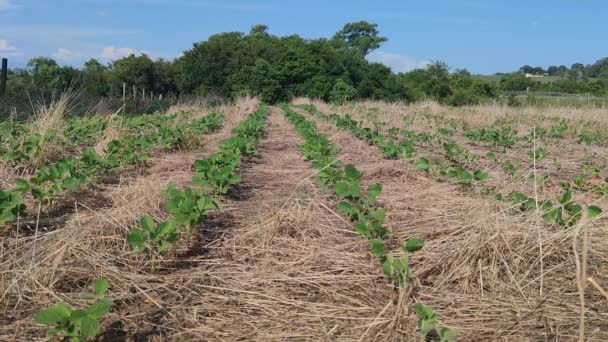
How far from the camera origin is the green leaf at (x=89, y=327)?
5.87ft

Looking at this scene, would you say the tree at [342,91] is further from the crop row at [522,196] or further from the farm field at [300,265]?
the farm field at [300,265]

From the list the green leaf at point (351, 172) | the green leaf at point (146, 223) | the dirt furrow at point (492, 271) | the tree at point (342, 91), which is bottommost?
the dirt furrow at point (492, 271)

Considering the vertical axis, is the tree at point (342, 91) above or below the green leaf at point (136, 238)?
above

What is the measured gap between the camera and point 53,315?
71.0 inches

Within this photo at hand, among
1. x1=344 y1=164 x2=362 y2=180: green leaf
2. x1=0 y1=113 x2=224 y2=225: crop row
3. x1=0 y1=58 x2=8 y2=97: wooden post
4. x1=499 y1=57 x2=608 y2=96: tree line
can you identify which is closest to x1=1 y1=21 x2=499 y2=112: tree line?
x1=499 y1=57 x2=608 y2=96: tree line

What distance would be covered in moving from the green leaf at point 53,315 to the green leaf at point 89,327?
65 millimetres

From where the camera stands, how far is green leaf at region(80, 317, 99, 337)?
1789 millimetres

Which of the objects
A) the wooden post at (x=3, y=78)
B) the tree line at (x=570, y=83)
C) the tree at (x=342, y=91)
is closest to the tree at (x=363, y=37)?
the tree line at (x=570, y=83)

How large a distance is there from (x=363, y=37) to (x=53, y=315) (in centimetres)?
6356

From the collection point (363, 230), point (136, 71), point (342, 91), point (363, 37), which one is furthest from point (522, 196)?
point (363, 37)

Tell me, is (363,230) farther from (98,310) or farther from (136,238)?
(98,310)

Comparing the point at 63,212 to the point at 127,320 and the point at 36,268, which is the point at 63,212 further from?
the point at 127,320

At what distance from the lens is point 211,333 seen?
2119 mm

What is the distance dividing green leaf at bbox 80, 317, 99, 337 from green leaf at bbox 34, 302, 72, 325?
2.6 inches
